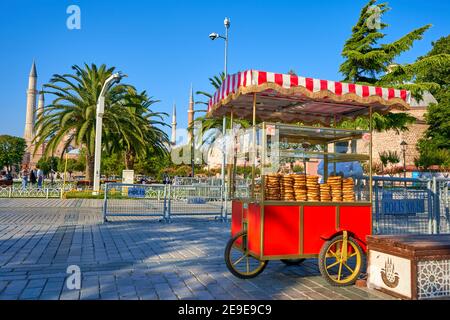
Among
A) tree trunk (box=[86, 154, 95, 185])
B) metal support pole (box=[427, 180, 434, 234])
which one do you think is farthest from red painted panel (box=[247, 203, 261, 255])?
tree trunk (box=[86, 154, 95, 185])

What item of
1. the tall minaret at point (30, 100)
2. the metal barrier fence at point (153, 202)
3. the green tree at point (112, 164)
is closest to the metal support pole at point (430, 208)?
the metal barrier fence at point (153, 202)

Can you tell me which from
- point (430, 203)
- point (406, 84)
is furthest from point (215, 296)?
point (406, 84)

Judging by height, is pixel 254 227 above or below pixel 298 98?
below

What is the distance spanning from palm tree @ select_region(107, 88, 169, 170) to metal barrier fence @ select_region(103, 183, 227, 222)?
562 inches

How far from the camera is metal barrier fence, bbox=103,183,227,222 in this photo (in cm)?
1178

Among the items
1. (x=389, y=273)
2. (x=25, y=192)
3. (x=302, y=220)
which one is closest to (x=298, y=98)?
(x=302, y=220)

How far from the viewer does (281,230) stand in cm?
523

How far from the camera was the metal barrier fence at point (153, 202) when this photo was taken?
38.7 ft

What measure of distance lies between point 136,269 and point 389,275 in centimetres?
366

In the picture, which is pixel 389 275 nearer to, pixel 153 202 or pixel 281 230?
pixel 281 230

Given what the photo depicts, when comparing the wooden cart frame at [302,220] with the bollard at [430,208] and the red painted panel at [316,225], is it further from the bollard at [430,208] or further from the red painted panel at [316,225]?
the bollard at [430,208]

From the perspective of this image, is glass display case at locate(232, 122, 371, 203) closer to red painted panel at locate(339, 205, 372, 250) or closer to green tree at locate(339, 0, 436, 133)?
red painted panel at locate(339, 205, 372, 250)

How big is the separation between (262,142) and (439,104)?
5303 cm

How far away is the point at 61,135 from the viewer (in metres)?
25.4
